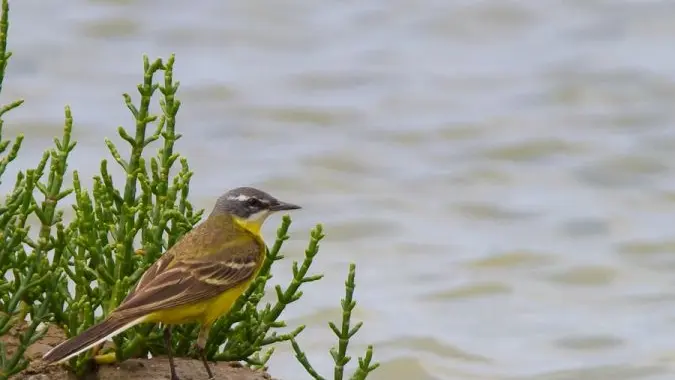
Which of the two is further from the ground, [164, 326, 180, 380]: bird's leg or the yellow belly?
the yellow belly

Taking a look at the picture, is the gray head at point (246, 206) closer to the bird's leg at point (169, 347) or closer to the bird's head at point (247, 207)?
the bird's head at point (247, 207)

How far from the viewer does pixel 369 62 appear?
18281 millimetres

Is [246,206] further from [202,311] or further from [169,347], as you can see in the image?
[169,347]

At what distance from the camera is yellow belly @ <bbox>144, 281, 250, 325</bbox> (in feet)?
23.4

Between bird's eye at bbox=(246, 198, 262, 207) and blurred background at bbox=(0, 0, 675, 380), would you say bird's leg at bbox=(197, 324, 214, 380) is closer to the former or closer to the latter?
bird's eye at bbox=(246, 198, 262, 207)

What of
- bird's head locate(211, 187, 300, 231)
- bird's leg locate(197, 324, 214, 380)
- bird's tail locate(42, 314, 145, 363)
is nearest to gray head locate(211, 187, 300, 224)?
bird's head locate(211, 187, 300, 231)

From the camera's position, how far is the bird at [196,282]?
6770mm

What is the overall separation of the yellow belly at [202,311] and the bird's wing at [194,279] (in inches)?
1.3

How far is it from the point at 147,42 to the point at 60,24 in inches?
52.6

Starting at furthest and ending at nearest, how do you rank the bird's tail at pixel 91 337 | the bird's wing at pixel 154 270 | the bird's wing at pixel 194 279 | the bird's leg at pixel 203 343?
the bird's leg at pixel 203 343 → the bird's wing at pixel 154 270 → the bird's wing at pixel 194 279 → the bird's tail at pixel 91 337

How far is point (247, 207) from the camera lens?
331 inches

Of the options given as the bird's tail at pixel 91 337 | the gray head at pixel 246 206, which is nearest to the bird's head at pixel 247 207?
the gray head at pixel 246 206

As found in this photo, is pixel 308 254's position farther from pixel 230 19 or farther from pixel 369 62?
pixel 230 19

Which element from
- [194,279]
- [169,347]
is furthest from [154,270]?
[169,347]
